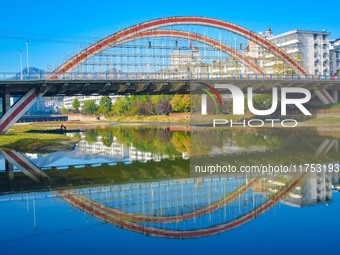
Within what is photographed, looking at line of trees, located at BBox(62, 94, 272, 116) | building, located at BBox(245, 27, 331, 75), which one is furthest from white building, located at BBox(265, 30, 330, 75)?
line of trees, located at BBox(62, 94, 272, 116)

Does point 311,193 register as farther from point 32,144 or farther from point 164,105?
point 164,105

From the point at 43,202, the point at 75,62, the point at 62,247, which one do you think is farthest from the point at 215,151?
the point at 75,62

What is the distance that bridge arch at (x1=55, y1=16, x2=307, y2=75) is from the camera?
190 feet

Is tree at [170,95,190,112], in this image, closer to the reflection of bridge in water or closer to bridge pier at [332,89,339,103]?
bridge pier at [332,89,339,103]

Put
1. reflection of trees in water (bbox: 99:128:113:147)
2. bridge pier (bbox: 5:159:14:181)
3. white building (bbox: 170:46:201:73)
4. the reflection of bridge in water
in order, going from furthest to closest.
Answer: white building (bbox: 170:46:201:73) → reflection of trees in water (bbox: 99:128:113:147) → bridge pier (bbox: 5:159:14:181) → the reflection of bridge in water

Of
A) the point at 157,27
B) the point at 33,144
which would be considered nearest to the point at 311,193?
the point at 33,144

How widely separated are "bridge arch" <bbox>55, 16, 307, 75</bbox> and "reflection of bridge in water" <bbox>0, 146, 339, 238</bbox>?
3636cm

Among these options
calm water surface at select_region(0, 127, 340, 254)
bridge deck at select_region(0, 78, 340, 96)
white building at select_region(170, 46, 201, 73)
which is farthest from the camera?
white building at select_region(170, 46, 201, 73)

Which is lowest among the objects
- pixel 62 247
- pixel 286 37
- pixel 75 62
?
pixel 62 247

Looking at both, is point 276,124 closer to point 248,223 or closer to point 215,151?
point 215,151

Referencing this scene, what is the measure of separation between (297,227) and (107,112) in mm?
139439

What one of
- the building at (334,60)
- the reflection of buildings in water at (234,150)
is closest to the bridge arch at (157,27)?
the reflection of buildings in water at (234,150)

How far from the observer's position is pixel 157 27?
6394 cm

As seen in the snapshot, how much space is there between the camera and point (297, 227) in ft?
41.4
